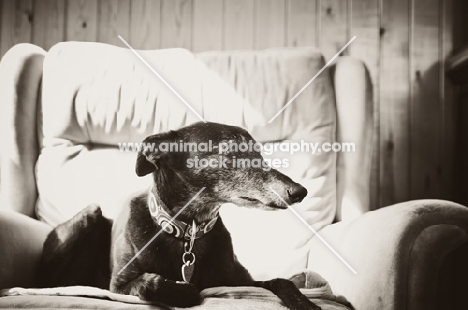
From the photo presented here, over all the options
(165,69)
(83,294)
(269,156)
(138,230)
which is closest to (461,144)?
(269,156)

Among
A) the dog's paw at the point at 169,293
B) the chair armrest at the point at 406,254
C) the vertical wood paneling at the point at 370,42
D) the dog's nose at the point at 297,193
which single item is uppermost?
the vertical wood paneling at the point at 370,42

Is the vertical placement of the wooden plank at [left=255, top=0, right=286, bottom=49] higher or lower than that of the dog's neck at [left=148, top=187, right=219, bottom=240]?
higher

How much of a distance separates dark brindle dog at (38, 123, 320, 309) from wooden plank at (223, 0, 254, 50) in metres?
0.66

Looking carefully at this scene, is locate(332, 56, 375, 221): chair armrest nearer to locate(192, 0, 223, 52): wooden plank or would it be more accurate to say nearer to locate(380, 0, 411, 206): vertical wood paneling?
locate(380, 0, 411, 206): vertical wood paneling

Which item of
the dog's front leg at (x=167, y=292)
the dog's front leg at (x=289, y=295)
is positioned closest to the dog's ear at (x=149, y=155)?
the dog's front leg at (x=167, y=292)

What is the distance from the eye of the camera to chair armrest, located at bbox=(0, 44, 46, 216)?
1.64 m

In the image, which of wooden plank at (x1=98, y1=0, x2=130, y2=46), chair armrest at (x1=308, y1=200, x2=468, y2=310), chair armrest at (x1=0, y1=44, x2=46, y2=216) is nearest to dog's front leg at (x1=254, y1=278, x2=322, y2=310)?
chair armrest at (x1=308, y1=200, x2=468, y2=310)

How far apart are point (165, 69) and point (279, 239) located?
2.46 ft

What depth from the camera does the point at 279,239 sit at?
1552 millimetres

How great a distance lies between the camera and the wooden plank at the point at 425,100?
6.11 ft

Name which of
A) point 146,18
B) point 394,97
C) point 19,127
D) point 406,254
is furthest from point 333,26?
point 19,127

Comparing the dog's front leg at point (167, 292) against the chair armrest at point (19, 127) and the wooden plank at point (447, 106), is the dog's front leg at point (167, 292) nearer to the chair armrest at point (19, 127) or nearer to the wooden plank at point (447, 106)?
the chair armrest at point (19, 127)

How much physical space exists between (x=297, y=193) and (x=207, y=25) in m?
→ 1.01

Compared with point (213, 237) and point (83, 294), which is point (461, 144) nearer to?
point (213, 237)
